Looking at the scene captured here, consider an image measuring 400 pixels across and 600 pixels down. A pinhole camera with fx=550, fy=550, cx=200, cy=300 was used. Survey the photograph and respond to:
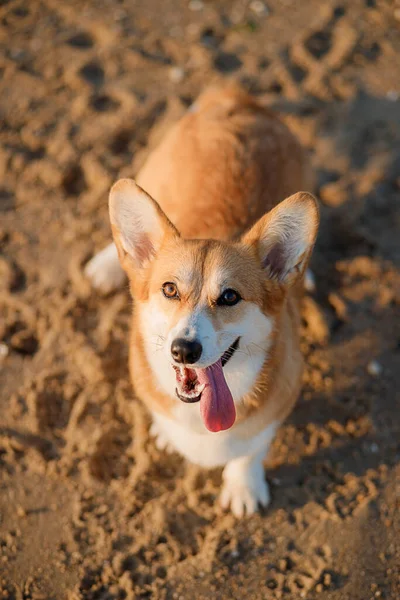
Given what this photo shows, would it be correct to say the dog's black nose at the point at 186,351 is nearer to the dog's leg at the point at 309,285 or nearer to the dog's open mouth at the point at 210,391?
the dog's open mouth at the point at 210,391

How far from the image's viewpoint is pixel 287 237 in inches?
100

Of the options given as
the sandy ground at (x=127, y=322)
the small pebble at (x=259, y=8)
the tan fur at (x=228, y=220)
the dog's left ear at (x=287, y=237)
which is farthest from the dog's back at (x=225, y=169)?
the small pebble at (x=259, y=8)

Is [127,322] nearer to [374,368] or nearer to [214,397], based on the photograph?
[214,397]

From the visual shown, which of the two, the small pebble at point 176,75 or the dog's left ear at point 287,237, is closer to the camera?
the dog's left ear at point 287,237

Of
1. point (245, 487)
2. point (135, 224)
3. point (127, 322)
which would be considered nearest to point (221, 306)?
point (135, 224)

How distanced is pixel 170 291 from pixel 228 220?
819mm

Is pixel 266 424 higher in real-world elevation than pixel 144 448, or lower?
higher

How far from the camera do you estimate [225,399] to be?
2512mm

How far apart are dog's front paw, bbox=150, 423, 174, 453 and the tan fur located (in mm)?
516

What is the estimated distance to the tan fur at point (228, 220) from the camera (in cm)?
253

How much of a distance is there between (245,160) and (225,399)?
1525 millimetres

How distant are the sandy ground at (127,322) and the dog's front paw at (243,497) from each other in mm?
77

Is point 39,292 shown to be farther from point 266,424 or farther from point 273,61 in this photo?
point 273,61

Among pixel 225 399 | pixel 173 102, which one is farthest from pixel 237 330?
pixel 173 102
